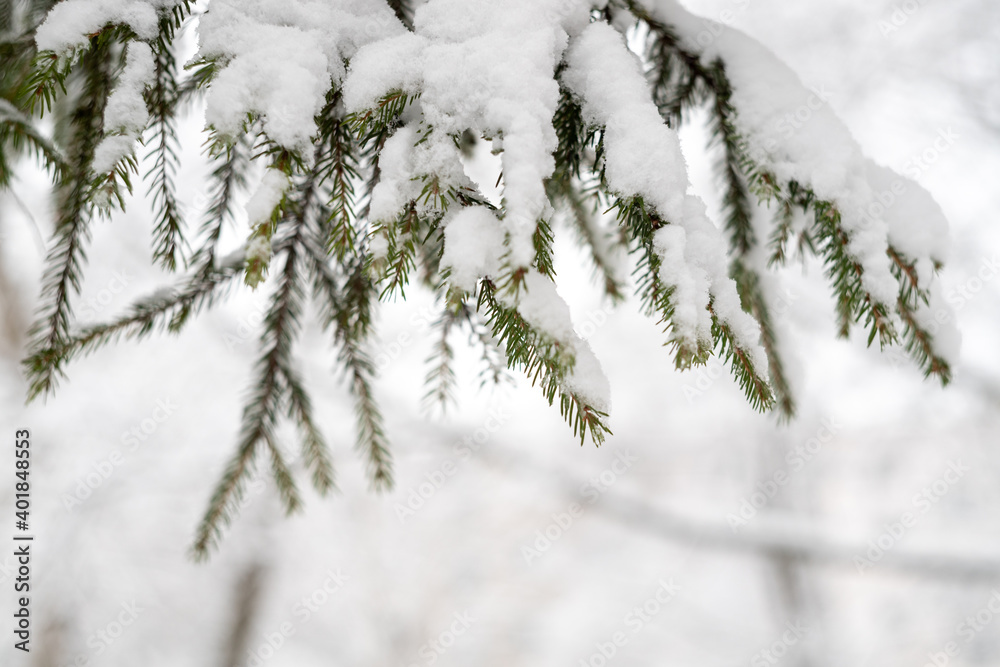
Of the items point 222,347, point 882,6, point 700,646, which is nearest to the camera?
point 882,6

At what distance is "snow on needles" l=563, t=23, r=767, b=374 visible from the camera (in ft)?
1.89

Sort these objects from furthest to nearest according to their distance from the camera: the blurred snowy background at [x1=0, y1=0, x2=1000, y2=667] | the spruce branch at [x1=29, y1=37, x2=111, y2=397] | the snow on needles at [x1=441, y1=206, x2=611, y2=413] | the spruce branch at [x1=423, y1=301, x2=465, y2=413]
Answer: the blurred snowy background at [x1=0, y1=0, x2=1000, y2=667] < the spruce branch at [x1=423, y1=301, x2=465, y2=413] < the spruce branch at [x1=29, y1=37, x2=111, y2=397] < the snow on needles at [x1=441, y1=206, x2=611, y2=413]

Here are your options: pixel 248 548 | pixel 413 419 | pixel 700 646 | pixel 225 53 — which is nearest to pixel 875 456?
pixel 700 646

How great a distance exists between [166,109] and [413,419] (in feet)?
17.5

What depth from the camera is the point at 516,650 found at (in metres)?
6.18

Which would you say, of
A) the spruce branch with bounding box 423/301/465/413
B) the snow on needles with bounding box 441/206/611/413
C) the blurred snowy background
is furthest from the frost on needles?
the blurred snowy background

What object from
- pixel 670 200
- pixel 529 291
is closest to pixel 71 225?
pixel 529 291

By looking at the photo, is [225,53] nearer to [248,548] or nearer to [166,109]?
[166,109]

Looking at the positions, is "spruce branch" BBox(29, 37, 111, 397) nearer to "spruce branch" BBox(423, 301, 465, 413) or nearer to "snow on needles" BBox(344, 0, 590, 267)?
"snow on needles" BBox(344, 0, 590, 267)

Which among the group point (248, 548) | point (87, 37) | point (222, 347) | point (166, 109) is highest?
point (87, 37)

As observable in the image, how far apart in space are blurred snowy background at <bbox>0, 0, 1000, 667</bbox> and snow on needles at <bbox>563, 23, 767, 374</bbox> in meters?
2.40

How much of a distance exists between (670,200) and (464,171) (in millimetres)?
269

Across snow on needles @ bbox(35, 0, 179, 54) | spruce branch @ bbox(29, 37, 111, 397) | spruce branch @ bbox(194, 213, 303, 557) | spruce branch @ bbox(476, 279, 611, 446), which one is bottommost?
spruce branch @ bbox(194, 213, 303, 557)

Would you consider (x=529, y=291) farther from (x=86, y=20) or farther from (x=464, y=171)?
(x=86, y=20)
